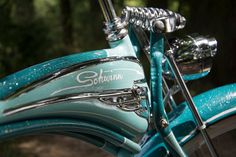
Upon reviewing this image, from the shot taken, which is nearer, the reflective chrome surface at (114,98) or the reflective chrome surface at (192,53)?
the reflective chrome surface at (114,98)

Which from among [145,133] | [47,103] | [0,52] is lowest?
[0,52]

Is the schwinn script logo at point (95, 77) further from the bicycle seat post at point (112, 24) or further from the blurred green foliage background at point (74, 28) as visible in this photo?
the blurred green foliage background at point (74, 28)

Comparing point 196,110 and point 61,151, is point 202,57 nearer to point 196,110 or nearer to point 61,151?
point 196,110

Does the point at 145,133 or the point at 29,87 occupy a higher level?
the point at 29,87

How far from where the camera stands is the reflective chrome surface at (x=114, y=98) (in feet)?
3.91

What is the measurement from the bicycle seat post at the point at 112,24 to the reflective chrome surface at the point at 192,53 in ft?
0.47

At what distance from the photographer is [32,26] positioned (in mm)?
4277

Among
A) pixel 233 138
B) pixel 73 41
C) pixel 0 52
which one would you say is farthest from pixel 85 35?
pixel 233 138

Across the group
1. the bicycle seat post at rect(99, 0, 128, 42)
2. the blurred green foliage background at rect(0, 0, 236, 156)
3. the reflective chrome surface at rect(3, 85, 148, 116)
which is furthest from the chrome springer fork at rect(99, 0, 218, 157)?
the blurred green foliage background at rect(0, 0, 236, 156)

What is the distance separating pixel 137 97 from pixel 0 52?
283cm

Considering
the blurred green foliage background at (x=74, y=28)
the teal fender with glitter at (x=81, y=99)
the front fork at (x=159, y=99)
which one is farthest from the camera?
the blurred green foliage background at (x=74, y=28)

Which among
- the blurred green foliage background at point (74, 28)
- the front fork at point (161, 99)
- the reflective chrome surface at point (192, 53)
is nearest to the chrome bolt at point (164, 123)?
the front fork at point (161, 99)

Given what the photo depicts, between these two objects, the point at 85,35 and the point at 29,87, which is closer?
the point at 29,87

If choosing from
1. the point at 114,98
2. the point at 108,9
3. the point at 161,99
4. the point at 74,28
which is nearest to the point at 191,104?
the point at 161,99
